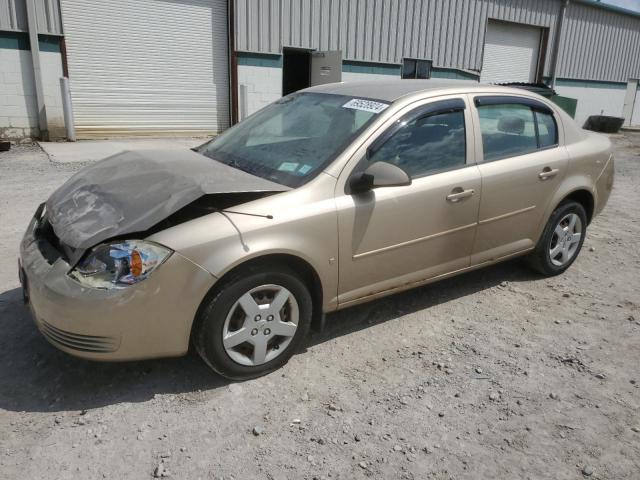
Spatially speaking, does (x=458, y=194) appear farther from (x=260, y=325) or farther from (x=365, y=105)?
(x=260, y=325)

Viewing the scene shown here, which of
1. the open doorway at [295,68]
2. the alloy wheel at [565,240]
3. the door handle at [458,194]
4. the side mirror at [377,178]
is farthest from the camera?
the open doorway at [295,68]

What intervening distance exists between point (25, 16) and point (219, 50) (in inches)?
173

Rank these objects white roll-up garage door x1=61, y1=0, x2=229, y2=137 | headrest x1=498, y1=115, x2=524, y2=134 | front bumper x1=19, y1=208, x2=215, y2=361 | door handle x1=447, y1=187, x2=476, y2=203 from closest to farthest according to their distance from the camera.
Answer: front bumper x1=19, y1=208, x2=215, y2=361
door handle x1=447, y1=187, x2=476, y2=203
headrest x1=498, y1=115, x2=524, y2=134
white roll-up garage door x1=61, y1=0, x2=229, y2=137

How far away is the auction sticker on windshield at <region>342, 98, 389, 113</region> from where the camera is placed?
A: 3551mm

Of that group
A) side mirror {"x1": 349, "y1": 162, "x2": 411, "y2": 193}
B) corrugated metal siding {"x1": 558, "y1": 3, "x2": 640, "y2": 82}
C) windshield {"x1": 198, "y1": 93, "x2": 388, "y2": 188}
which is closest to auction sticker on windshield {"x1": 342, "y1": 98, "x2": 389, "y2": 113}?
windshield {"x1": 198, "y1": 93, "x2": 388, "y2": 188}

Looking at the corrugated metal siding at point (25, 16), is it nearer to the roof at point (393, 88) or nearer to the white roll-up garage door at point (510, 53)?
the roof at point (393, 88)

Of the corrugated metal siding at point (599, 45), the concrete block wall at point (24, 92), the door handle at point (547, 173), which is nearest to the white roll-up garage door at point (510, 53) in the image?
the corrugated metal siding at point (599, 45)

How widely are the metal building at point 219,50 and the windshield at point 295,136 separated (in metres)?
9.46

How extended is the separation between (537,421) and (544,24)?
2053 cm

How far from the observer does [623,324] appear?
3.97 m

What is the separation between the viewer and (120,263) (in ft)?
8.82

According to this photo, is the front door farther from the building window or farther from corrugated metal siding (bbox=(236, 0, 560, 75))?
the building window

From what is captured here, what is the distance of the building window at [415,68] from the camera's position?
55.8 ft

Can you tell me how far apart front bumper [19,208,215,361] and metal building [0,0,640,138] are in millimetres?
10562
